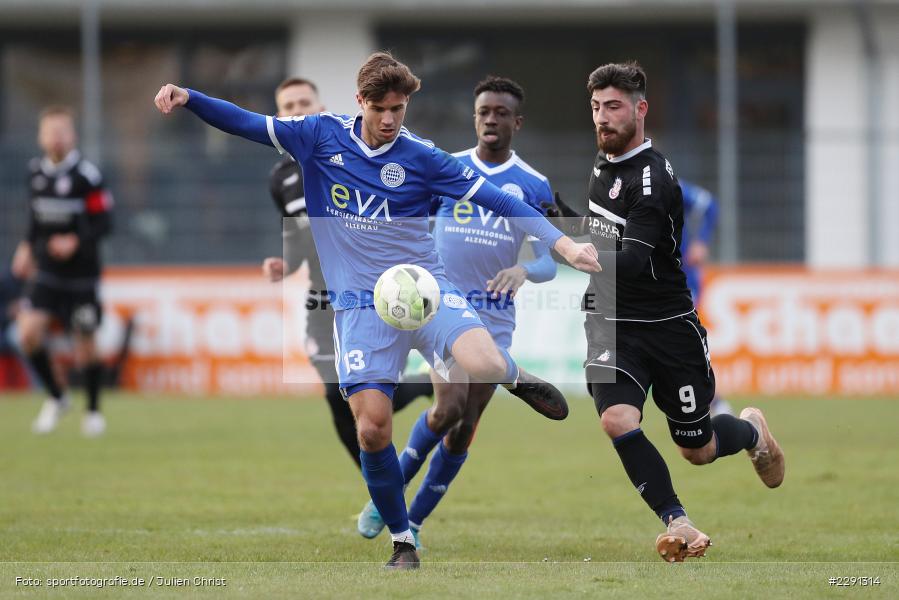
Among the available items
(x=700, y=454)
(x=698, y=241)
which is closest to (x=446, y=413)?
(x=700, y=454)

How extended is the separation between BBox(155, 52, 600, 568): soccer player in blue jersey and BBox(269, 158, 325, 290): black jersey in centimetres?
199

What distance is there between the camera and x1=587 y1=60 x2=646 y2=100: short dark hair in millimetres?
6336

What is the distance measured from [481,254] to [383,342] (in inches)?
58.8

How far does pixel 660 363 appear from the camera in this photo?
21.3 ft

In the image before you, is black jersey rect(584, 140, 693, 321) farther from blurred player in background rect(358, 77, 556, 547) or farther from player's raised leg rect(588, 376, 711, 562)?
blurred player in background rect(358, 77, 556, 547)

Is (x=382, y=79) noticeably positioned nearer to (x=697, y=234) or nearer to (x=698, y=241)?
(x=698, y=241)

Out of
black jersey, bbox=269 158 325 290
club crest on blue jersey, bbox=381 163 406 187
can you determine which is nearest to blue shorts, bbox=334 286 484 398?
club crest on blue jersey, bbox=381 163 406 187

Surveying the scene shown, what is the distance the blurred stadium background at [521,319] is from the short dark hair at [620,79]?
222 cm

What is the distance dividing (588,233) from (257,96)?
1731 centimetres

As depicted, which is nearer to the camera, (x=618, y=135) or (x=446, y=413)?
(x=618, y=135)

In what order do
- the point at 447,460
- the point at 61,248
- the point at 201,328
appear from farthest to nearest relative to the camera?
the point at 201,328 → the point at 61,248 → the point at 447,460

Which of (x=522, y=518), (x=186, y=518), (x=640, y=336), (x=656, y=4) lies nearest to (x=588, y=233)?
(x=640, y=336)

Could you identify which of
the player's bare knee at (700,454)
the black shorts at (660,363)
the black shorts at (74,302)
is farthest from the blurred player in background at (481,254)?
the black shorts at (74,302)

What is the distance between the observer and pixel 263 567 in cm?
613
